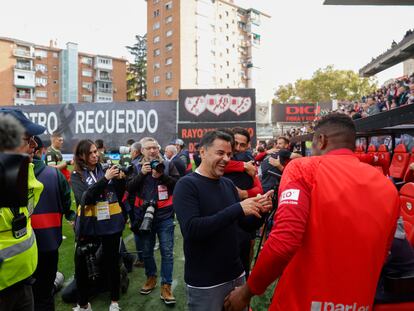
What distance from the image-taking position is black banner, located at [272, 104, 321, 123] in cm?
3422

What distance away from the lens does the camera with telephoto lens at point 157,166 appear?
12.2 ft

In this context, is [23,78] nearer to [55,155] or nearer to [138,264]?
[55,155]

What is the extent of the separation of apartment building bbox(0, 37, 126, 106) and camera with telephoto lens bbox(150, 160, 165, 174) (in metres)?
58.8

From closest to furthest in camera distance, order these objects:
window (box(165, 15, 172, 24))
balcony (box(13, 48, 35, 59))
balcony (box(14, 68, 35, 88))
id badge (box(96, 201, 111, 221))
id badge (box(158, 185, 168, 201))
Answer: id badge (box(96, 201, 111, 221)), id badge (box(158, 185, 168, 201)), window (box(165, 15, 172, 24)), balcony (box(14, 68, 35, 88)), balcony (box(13, 48, 35, 59))

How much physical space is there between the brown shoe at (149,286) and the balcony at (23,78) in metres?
64.7

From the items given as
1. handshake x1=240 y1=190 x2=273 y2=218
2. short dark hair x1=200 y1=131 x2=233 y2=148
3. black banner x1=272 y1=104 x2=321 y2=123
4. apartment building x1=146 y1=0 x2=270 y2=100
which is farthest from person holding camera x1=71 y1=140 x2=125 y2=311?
apartment building x1=146 y1=0 x2=270 y2=100

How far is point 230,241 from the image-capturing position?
216cm

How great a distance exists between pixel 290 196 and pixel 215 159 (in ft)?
2.65

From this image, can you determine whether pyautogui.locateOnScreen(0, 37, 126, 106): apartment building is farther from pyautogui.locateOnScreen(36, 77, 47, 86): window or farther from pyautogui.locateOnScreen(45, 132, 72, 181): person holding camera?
pyautogui.locateOnScreen(45, 132, 72, 181): person holding camera

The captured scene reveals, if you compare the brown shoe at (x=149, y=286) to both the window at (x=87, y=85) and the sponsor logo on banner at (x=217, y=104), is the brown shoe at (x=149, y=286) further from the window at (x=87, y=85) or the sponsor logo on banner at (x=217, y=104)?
the window at (x=87, y=85)

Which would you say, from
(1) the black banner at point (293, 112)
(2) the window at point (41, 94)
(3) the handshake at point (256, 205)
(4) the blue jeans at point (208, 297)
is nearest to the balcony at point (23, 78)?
(2) the window at point (41, 94)

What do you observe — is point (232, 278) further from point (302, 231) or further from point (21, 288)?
point (21, 288)

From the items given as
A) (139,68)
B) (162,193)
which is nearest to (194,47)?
(139,68)

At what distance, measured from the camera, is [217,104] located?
1734 cm
